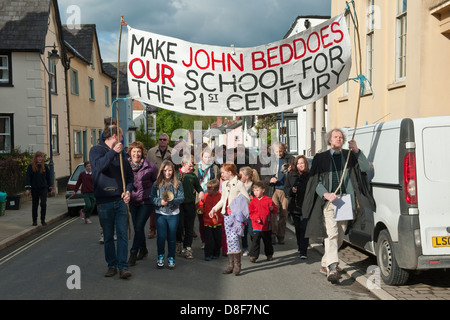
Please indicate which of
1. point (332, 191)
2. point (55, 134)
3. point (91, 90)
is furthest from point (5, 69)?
point (332, 191)

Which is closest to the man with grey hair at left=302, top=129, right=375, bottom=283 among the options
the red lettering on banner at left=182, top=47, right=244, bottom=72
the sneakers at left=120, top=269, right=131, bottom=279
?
the red lettering on banner at left=182, top=47, right=244, bottom=72

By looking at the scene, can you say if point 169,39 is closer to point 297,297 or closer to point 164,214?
point 164,214

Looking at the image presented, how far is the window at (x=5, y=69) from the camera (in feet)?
72.5

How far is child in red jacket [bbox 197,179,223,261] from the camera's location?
323 inches

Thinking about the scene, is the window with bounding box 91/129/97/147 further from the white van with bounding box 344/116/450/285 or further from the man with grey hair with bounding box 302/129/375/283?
the white van with bounding box 344/116/450/285

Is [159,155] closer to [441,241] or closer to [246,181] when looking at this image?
[246,181]

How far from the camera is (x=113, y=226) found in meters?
6.94

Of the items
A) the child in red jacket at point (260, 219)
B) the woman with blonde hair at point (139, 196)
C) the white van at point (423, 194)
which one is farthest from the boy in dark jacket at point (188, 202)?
the white van at point (423, 194)

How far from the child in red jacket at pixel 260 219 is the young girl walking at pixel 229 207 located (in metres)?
0.45

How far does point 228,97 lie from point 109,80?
1310 inches

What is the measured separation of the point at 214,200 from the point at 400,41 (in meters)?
8.53
